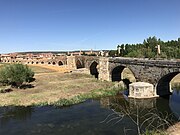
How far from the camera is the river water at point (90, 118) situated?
2948 cm

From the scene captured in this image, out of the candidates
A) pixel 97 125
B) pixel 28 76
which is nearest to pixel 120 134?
pixel 97 125

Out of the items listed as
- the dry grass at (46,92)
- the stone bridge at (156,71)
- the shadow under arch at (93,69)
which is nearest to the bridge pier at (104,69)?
the dry grass at (46,92)

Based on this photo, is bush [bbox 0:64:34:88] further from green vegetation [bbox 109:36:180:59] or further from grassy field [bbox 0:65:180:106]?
green vegetation [bbox 109:36:180:59]

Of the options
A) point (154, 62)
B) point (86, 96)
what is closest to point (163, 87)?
point (154, 62)

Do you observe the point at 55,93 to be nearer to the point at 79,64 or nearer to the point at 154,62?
the point at 154,62

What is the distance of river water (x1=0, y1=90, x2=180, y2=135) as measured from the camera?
2948 centimetres

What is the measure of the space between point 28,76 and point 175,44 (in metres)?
95.4

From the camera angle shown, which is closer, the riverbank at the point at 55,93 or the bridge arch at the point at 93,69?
the riverbank at the point at 55,93

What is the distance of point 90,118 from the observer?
34812mm

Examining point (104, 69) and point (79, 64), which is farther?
point (79, 64)

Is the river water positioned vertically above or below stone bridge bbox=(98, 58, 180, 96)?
below

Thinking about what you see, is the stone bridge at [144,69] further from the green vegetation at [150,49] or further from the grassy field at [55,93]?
the green vegetation at [150,49]

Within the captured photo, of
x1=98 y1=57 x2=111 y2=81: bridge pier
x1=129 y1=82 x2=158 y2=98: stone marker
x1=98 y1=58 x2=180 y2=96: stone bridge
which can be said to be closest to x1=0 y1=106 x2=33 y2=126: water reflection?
x1=129 y1=82 x2=158 y2=98: stone marker

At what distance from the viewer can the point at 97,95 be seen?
50.1 m
